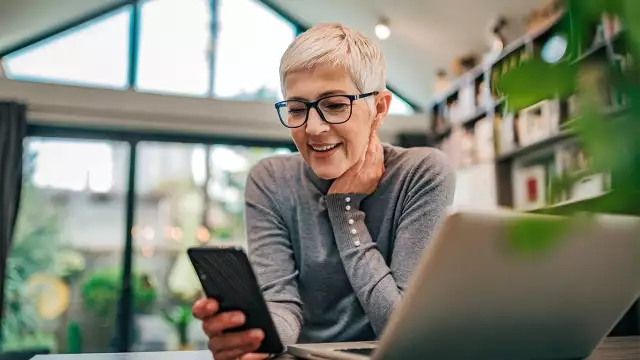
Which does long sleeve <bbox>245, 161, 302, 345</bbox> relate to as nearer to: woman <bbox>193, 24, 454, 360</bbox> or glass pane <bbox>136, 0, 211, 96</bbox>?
woman <bbox>193, 24, 454, 360</bbox>

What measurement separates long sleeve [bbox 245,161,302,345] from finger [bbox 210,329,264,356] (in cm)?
21

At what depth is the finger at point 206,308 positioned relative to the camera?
763mm

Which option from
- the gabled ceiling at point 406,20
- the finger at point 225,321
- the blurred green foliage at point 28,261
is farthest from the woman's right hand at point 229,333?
the blurred green foliage at point 28,261

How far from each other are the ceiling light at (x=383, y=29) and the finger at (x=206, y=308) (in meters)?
4.21

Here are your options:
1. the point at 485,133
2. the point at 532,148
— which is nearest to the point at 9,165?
the point at 485,133

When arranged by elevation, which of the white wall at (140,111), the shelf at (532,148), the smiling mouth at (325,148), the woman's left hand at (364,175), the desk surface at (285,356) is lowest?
the desk surface at (285,356)

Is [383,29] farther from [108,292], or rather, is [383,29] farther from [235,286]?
[235,286]

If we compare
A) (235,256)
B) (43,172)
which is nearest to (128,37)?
(43,172)

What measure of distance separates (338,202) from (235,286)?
1.50 ft

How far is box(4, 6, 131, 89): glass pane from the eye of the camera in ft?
15.2

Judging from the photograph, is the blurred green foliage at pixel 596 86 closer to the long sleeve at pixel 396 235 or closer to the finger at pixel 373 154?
the long sleeve at pixel 396 235

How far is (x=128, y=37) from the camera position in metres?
4.98

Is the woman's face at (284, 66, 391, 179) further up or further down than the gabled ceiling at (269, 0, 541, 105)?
further down

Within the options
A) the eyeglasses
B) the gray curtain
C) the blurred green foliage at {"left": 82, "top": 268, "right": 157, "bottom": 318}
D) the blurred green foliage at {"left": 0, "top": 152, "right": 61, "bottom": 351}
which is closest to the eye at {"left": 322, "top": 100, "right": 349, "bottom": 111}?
the eyeglasses
